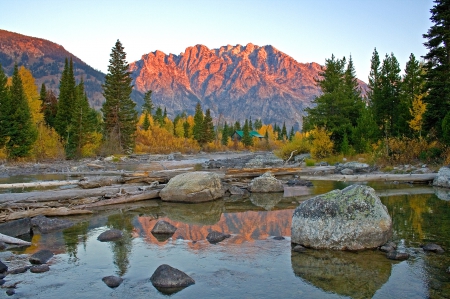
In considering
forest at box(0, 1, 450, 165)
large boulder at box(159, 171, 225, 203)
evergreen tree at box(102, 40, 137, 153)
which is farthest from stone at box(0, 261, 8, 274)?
evergreen tree at box(102, 40, 137, 153)

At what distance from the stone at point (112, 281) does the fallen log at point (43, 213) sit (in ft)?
21.7

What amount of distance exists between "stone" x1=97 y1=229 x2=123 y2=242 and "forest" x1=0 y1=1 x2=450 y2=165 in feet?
73.5

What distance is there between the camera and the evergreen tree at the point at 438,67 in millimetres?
27844

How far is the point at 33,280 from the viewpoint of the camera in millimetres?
6652

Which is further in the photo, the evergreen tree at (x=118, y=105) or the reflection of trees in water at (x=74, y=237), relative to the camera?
the evergreen tree at (x=118, y=105)

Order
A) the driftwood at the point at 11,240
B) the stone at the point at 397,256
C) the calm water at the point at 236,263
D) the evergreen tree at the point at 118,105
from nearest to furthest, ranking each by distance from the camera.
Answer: the calm water at the point at 236,263 → the stone at the point at 397,256 → the driftwood at the point at 11,240 → the evergreen tree at the point at 118,105

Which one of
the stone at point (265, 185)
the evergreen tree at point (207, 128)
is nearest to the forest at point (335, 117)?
the stone at point (265, 185)

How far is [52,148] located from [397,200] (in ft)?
131

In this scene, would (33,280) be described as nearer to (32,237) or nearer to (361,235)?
(32,237)

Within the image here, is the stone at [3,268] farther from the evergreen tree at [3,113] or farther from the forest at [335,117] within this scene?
the evergreen tree at [3,113]

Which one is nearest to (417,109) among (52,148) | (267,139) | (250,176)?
(250,176)

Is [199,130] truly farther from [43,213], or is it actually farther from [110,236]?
[110,236]

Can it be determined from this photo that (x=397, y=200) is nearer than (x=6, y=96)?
Yes

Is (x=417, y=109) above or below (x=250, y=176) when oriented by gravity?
above
